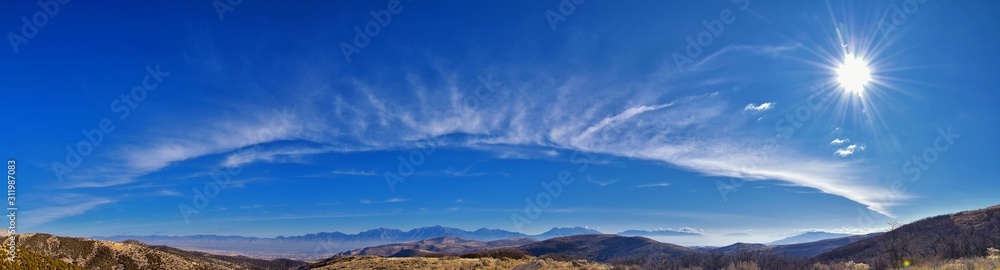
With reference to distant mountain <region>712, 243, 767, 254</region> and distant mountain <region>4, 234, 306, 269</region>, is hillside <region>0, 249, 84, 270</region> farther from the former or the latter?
distant mountain <region>712, 243, 767, 254</region>

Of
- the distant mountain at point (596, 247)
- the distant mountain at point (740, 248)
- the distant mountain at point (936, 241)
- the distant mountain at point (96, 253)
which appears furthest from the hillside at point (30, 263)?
the distant mountain at point (596, 247)

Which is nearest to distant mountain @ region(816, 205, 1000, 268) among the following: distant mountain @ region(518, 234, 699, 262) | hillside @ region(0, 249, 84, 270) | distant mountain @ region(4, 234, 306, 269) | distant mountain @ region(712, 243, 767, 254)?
distant mountain @ region(712, 243, 767, 254)

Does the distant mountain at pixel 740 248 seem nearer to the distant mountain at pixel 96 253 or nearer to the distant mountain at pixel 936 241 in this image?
the distant mountain at pixel 936 241

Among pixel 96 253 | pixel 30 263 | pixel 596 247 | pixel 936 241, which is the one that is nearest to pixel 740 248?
pixel 936 241

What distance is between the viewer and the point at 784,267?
22391 millimetres

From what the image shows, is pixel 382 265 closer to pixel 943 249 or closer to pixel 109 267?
pixel 109 267

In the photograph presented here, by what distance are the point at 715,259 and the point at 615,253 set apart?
403 ft

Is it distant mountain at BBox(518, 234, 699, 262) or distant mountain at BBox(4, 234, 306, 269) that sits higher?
distant mountain at BBox(4, 234, 306, 269)

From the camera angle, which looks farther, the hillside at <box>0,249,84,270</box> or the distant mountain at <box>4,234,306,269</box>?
the distant mountain at <box>4,234,306,269</box>

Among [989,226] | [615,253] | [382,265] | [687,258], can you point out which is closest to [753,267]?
[687,258]

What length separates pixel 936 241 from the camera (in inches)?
1313

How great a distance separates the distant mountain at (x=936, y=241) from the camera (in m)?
25.9

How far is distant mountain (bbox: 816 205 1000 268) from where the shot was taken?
25.9 meters

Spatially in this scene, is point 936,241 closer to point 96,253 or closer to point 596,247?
point 96,253
